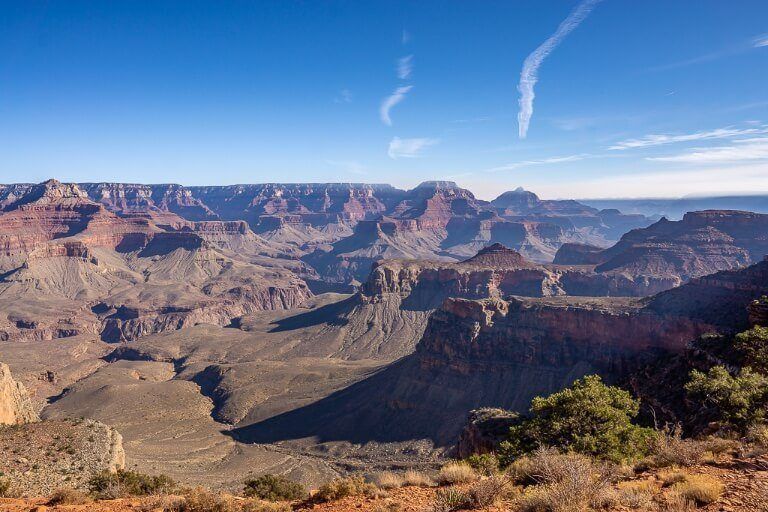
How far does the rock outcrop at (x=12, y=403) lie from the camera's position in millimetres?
42469

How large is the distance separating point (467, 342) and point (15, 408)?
5782 centimetres

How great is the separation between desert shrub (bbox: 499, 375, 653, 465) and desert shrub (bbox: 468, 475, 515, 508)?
7.99m

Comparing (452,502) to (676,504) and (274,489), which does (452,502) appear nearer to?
(676,504)

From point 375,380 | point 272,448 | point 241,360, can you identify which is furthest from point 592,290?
point 272,448

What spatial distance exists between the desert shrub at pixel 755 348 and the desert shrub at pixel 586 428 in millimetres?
7878

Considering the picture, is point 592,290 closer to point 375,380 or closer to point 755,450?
point 375,380

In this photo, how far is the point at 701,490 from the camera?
1144cm

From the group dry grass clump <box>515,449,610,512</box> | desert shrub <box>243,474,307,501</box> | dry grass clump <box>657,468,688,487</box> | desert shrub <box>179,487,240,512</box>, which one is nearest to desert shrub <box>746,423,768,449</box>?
dry grass clump <box>657,468,688,487</box>

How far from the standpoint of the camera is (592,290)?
14175 cm

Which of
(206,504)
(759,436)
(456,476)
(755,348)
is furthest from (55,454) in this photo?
(755,348)

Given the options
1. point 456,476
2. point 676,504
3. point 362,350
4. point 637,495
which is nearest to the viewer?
point 676,504

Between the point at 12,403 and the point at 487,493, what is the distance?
162 feet

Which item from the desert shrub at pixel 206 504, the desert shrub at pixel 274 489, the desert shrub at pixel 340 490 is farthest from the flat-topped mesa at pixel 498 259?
the desert shrub at pixel 206 504

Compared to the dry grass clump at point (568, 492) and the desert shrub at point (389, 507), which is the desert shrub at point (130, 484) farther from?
the dry grass clump at point (568, 492)
